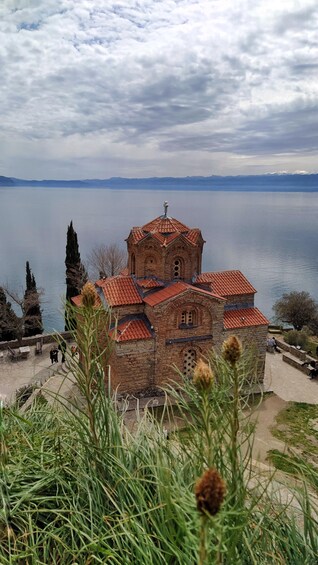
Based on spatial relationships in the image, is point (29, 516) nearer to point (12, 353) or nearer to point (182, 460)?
point (182, 460)

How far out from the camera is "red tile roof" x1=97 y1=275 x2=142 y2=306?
14.4m

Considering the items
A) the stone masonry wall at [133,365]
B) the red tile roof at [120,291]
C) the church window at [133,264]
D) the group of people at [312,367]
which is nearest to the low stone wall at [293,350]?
the group of people at [312,367]

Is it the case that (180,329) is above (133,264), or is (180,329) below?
below

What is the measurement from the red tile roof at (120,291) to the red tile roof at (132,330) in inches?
30.7

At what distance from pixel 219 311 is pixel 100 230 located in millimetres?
94902

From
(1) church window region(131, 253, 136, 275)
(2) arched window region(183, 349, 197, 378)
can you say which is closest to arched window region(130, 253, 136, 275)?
(1) church window region(131, 253, 136, 275)

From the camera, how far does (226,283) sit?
16.3 meters

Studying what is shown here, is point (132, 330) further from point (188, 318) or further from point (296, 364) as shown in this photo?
point (296, 364)

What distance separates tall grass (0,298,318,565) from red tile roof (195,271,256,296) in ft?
41.0

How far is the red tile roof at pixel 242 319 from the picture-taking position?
49.5ft

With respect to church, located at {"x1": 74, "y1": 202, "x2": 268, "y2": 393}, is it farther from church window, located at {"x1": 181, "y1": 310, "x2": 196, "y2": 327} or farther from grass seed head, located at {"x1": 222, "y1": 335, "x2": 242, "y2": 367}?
grass seed head, located at {"x1": 222, "y1": 335, "x2": 242, "y2": 367}

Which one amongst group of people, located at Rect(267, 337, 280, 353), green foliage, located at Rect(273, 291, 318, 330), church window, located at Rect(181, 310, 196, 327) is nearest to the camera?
church window, located at Rect(181, 310, 196, 327)

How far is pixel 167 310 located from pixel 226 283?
3830 millimetres

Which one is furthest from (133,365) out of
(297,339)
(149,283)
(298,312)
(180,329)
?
(298,312)
